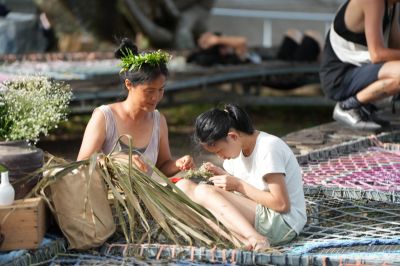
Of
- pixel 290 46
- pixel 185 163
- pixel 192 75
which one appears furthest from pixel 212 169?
pixel 290 46

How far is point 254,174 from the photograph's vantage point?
13.8 feet

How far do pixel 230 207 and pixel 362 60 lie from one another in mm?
3233

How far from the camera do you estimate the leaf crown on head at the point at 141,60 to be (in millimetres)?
4551

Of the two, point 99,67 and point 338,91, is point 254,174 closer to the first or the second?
point 338,91

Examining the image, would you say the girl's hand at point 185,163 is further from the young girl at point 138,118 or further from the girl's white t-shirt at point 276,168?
the girl's white t-shirt at point 276,168

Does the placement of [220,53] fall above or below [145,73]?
below

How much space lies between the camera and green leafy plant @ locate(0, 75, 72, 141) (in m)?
4.08

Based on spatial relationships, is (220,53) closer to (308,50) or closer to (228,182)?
(308,50)

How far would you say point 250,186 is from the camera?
13.5ft

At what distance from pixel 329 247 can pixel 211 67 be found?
7131 millimetres

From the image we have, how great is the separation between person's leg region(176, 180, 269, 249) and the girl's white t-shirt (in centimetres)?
12

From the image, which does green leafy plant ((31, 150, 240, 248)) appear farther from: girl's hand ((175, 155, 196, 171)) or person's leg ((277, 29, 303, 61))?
person's leg ((277, 29, 303, 61))

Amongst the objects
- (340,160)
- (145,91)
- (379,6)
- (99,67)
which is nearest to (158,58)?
(145,91)

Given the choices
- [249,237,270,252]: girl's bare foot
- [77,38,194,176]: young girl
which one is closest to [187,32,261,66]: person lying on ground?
[77,38,194,176]: young girl
